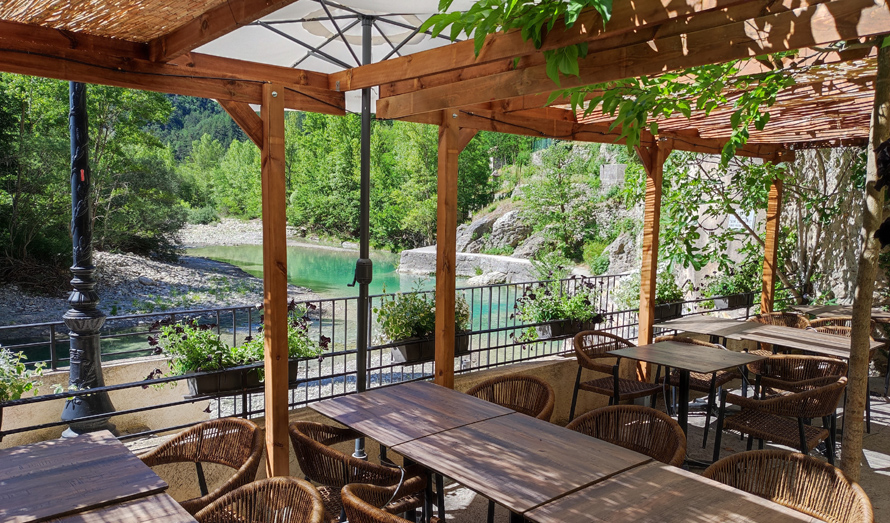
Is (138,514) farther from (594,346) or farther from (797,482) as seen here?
(594,346)

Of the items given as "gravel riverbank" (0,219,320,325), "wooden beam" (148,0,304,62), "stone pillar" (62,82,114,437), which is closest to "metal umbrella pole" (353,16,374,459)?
"wooden beam" (148,0,304,62)

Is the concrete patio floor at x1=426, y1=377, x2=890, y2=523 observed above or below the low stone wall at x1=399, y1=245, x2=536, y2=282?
below

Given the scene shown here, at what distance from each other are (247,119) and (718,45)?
219cm

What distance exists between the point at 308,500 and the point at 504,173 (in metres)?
25.7

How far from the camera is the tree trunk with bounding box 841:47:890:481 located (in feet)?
7.10

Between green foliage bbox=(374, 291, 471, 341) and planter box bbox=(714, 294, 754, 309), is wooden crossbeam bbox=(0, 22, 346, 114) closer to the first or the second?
green foliage bbox=(374, 291, 471, 341)

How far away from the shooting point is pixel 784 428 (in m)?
3.64

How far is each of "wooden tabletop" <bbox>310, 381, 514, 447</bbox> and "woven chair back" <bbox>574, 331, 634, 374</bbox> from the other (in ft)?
5.11

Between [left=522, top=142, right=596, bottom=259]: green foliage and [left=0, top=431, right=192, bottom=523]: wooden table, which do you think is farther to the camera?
[left=522, top=142, right=596, bottom=259]: green foliage

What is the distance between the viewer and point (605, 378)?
4.60 meters

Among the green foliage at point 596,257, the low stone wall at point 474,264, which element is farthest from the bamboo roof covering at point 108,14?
the green foliage at point 596,257

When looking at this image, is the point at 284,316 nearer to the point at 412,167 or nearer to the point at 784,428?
the point at 784,428

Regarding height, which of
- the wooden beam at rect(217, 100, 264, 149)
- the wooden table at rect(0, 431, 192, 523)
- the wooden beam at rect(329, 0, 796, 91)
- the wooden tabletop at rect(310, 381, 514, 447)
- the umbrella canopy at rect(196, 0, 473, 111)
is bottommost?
the wooden table at rect(0, 431, 192, 523)

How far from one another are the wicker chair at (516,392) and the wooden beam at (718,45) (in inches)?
63.0
